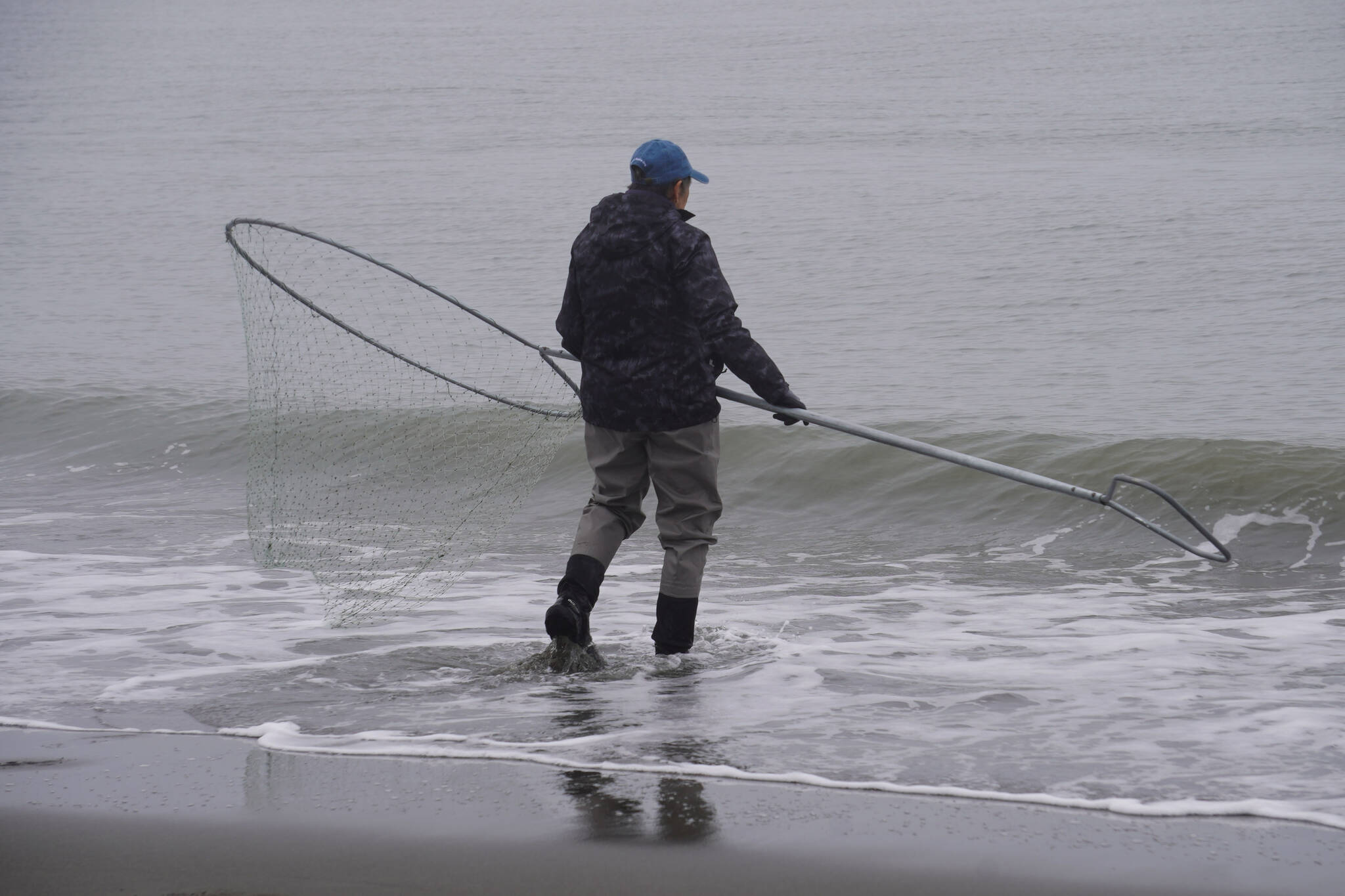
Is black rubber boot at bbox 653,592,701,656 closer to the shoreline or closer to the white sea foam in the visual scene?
the white sea foam

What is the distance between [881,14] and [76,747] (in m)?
66.8

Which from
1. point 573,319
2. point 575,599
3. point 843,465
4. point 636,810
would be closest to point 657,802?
point 636,810

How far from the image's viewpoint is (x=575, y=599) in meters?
4.32

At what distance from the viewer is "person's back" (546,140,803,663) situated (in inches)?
164

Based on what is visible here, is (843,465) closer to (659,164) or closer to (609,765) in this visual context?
(659,164)

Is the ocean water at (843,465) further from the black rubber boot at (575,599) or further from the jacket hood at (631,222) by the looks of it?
the jacket hood at (631,222)

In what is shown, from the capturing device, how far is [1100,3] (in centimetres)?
6059

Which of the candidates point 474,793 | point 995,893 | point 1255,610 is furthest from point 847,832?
point 1255,610

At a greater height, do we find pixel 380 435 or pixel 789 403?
pixel 789 403

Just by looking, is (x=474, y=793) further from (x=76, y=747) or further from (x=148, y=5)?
(x=148, y=5)

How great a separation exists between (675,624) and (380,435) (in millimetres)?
6723

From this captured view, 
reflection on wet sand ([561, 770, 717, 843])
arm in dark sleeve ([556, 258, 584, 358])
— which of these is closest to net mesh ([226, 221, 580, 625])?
arm in dark sleeve ([556, 258, 584, 358])

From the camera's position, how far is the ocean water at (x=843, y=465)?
12.5 ft

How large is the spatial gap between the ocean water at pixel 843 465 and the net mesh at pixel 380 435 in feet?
0.93
